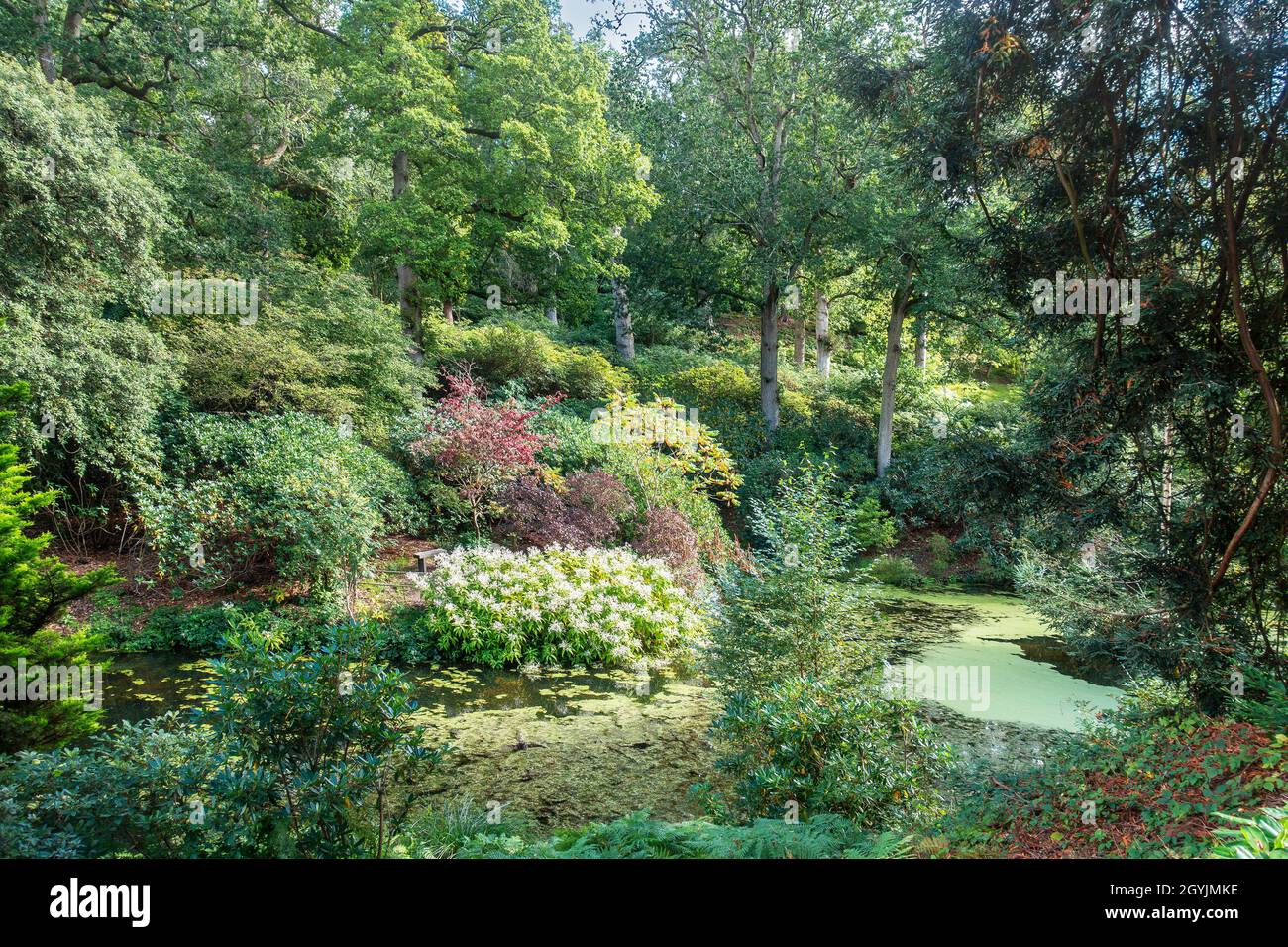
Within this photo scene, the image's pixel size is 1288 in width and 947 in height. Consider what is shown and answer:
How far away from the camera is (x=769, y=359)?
17.1 metres

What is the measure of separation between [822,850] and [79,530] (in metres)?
9.78

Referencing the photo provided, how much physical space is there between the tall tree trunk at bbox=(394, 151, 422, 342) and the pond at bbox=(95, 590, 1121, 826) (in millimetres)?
9111

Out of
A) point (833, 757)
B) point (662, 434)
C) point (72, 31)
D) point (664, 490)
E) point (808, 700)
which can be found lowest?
point (833, 757)

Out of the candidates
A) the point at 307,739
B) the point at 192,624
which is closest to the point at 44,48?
the point at 192,624

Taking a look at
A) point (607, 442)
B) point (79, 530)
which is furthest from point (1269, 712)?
point (79, 530)

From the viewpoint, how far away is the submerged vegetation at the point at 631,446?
13.0 ft

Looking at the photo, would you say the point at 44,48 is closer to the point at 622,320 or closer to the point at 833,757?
the point at 622,320

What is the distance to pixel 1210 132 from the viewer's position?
5012 millimetres

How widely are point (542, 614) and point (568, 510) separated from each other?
8.41 ft

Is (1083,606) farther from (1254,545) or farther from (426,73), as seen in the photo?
(426,73)

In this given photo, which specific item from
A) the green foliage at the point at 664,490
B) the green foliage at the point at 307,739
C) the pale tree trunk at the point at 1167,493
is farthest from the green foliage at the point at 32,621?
the green foliage at the point at 664,490

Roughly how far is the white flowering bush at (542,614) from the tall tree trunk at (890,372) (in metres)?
8.86
